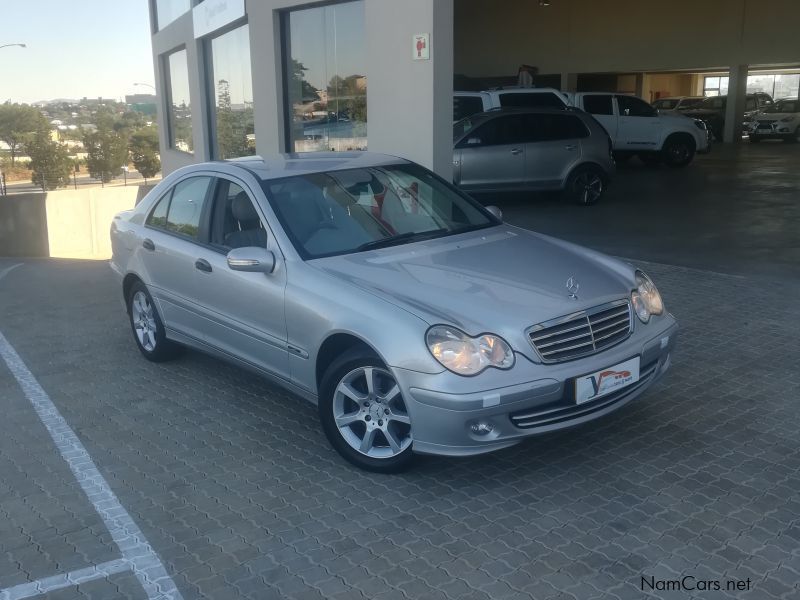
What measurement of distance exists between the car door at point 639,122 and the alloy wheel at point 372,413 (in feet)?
60.6

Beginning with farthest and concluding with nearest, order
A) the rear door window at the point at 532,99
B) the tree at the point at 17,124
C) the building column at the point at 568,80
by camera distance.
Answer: the tree at the point at 17,124
the building column at the point at 568,80
the rear door window at the point at 532,99

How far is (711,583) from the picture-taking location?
3.24m

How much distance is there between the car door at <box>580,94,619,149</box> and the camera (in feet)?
69.2

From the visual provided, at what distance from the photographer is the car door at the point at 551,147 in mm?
14398

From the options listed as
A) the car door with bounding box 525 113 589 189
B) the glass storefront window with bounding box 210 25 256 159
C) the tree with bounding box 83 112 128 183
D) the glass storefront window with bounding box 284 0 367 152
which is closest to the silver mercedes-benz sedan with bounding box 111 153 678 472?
the glass storefront window with bounding box 284 0 367 152

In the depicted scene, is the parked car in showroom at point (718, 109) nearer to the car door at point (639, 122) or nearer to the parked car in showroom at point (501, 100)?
the car door at point (639, 122)

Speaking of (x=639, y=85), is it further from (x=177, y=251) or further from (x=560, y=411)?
(x=560, y=411)

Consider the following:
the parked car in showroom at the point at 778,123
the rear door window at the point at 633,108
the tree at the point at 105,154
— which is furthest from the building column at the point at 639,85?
the tree at the point at 105,154

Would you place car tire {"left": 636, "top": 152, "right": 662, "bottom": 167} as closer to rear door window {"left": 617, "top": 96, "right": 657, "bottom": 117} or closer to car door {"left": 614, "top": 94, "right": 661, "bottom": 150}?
car door {"left": 614, "top": 94, "right": 661, "bottom": 150}

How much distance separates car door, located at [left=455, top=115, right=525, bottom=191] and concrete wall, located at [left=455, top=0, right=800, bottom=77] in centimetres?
1705

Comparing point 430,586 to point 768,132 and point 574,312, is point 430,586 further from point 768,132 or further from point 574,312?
point 768,132

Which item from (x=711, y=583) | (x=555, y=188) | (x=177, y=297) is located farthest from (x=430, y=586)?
(x=555, y=188)

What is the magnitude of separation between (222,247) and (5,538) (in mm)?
2197

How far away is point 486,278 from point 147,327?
10.4 feet
